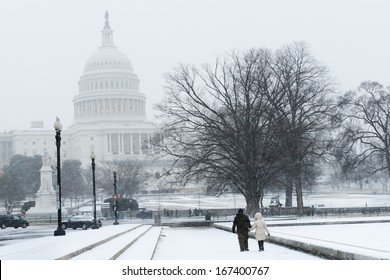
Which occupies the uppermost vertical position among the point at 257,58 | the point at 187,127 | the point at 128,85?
the point at 128,85

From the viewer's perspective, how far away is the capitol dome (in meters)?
131

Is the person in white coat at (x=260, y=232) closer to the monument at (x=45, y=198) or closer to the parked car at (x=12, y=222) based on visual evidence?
the parked car at (x=12, y=222)

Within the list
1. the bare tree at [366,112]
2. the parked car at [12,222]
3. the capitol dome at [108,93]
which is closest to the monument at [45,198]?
the parked car at [12,222]

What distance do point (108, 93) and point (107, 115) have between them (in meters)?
4.50

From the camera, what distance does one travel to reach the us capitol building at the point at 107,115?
397 feet

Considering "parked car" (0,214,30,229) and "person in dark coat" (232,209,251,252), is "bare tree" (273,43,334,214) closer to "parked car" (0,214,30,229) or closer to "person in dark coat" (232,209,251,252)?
"parked car" (0,214,30,229)

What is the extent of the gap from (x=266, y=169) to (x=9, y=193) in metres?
39.9

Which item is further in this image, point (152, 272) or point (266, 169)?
point (266, 169)

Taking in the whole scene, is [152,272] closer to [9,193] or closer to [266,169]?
[266,169]

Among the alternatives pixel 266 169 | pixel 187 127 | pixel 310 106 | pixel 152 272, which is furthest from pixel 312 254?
pixel 310 106

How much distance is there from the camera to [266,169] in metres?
32.4

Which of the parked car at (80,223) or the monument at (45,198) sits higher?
the monument at (45,198)

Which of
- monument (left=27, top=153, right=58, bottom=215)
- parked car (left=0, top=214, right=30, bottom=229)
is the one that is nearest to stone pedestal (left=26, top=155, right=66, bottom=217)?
monument (left=27, top=153, right=58, bottom=215)

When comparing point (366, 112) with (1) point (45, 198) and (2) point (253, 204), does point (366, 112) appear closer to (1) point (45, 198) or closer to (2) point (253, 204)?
(2) point (253, 204)
